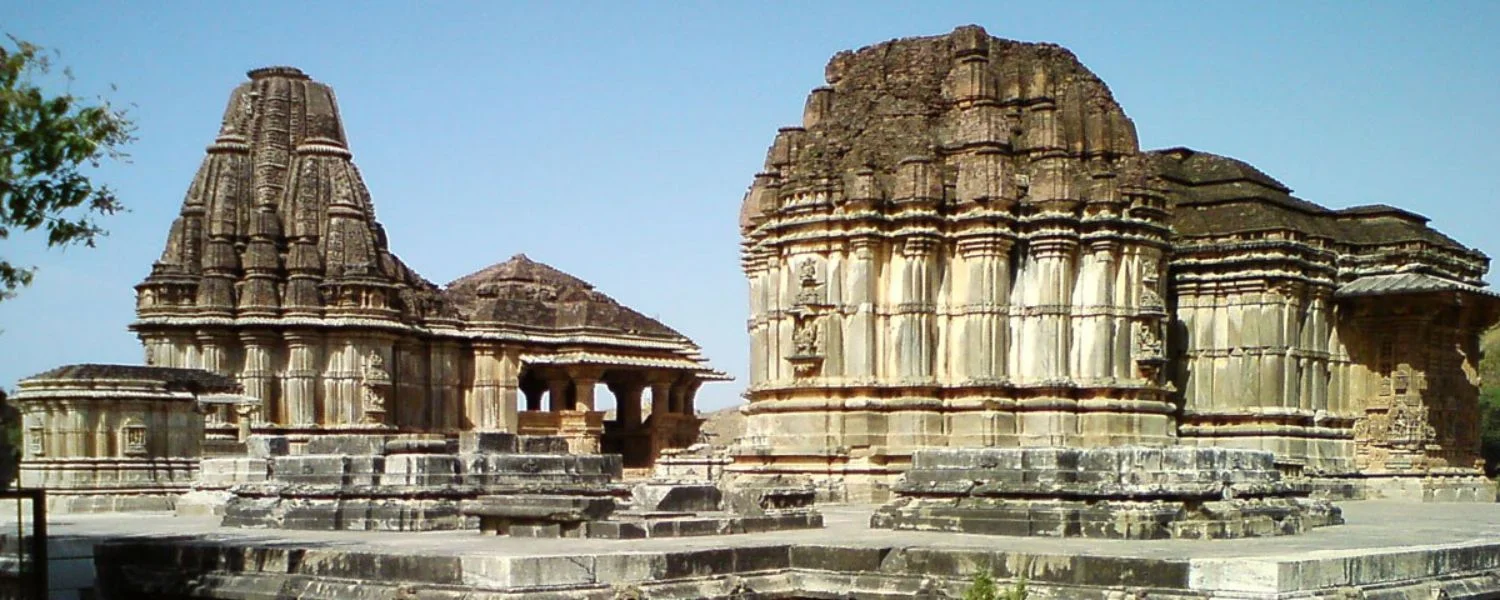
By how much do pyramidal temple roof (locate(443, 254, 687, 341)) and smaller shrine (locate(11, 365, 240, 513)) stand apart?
18.1m

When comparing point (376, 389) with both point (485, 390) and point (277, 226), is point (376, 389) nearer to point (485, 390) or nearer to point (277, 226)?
point (277, 226)

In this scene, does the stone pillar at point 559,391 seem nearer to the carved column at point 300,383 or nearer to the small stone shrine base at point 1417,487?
the carved column at point 300,383

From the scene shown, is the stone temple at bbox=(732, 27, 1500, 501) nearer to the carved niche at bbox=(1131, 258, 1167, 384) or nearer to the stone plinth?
the carved niche at bbox=(1131, 258, 1167, 384)

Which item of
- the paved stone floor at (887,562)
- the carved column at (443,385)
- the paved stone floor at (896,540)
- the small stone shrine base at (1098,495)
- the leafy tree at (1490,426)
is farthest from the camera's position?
the leafy tree at (1490,426)

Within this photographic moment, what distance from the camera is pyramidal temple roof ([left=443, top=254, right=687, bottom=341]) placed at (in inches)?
1847

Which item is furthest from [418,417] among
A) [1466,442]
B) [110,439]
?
[1466,442]

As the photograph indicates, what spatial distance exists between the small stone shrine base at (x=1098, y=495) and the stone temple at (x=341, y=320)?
18952mm

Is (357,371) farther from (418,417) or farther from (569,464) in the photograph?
(569,464)

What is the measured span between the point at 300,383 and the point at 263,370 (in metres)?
0.86

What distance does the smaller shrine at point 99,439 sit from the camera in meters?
27.3

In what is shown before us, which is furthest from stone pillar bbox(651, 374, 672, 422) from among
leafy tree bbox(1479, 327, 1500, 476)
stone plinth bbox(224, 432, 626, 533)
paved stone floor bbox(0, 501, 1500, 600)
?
paved stone floor bbox(0, 501, 1500, 600)

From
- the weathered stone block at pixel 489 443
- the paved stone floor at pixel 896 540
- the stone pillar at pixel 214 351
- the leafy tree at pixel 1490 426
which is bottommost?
the leafy tree at pixel 1490 426

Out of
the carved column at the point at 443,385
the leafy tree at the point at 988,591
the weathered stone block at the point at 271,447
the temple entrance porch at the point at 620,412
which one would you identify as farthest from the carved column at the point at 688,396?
the leafy tree at the point at 988,591

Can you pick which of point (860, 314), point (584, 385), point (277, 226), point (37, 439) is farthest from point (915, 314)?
point (584, 385)
